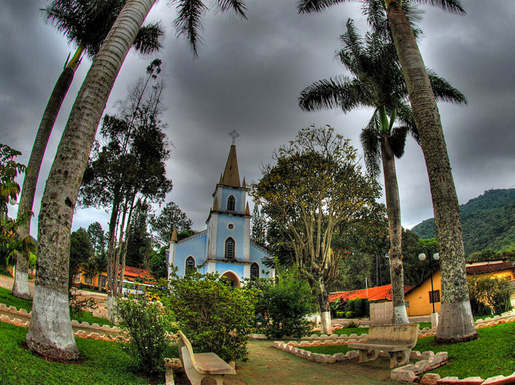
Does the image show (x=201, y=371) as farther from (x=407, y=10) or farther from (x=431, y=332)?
(x=407, y=10)

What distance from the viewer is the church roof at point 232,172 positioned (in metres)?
34.4

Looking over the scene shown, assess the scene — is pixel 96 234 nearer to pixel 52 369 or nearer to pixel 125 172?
pixel 125 172

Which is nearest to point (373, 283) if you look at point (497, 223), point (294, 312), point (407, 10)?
point (497, 223)

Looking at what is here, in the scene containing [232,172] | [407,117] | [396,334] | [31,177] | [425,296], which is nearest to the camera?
[396,334]

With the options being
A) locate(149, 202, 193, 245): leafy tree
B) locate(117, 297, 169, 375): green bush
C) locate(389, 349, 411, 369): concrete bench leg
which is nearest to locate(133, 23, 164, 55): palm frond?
locate(117, 297, 169, 375): green bush

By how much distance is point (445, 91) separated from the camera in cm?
1305

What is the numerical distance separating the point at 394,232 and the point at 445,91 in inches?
223

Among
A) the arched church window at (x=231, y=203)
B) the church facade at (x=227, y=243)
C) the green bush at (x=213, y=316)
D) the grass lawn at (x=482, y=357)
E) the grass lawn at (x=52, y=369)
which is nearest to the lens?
the grass lawn at (x=52, y=369)

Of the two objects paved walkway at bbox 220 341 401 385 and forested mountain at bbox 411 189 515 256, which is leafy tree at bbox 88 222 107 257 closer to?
forested mountain at bbox 411 189 515 256

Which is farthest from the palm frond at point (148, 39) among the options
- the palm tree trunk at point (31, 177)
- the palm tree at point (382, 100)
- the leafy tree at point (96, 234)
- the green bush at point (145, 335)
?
the leafy tree at point (96, 234)

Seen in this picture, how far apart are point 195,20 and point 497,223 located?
55353mm

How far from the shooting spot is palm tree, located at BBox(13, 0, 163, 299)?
1180 centimetres

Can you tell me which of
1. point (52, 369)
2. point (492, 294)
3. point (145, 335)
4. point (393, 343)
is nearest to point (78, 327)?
point (145, 335)

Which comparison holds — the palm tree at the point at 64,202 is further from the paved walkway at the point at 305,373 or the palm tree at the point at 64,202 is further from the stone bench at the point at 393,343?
the stone bench at the point at 393,343
